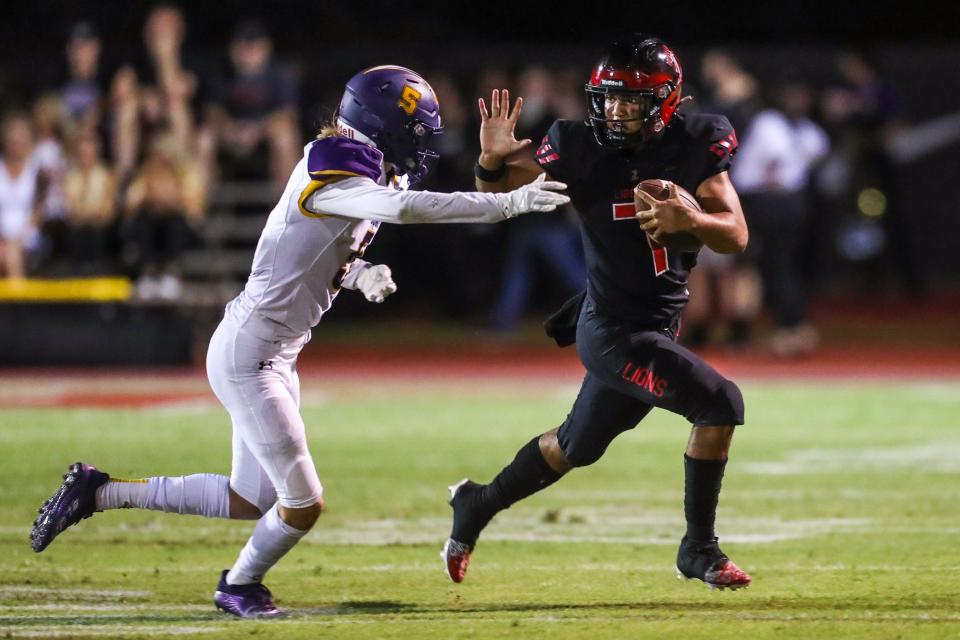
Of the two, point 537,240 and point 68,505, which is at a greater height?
point 537,240

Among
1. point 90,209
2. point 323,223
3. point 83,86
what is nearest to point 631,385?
point 323,223

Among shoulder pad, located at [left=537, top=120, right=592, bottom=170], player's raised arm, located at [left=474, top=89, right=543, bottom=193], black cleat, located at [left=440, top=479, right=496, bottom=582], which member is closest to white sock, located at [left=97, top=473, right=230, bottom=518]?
black cleat, located at [left=440, top=479, right=496, bottom=582]

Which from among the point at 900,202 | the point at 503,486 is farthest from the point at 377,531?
the point at 900,202

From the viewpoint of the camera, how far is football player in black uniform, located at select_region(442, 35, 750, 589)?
17.0 feet

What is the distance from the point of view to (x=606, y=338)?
17.5 ft

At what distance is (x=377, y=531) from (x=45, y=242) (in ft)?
22.8

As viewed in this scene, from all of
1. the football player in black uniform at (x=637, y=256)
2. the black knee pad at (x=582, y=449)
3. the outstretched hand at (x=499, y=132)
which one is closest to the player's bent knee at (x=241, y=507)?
the football player in black uniform at (x=637, y=256)

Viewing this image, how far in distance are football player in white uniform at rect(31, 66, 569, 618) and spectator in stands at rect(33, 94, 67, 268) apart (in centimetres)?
768

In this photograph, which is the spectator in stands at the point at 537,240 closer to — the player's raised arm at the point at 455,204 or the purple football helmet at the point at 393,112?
the purple football helmet at the point at 393,112

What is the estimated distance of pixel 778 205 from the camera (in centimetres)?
1238

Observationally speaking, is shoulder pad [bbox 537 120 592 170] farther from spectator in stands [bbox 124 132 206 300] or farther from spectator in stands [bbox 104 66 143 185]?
spectator in stands [bbox 104 66 143 185]

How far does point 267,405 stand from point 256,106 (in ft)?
25.9

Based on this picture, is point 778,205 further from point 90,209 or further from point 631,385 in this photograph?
point 631,385

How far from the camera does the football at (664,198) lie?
5.08 meters
